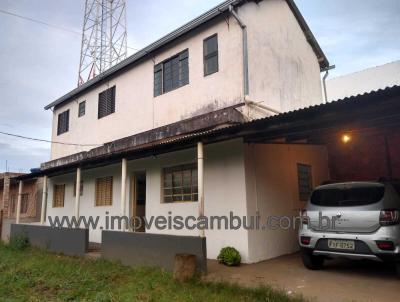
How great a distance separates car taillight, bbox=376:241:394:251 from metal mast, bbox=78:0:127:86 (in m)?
15.9

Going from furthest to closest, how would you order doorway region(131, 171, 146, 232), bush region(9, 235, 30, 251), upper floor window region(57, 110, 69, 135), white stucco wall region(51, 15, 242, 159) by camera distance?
upper floor window region(57, 110, 69, 135) < bush region(9, 235, 30, 251) < doorway region(131, 171, 146, 232) < white stucco wall region(51, 15, 242, 159)

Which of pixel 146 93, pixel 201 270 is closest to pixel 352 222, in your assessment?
pixel 201 270

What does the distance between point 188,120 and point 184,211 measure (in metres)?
2.63

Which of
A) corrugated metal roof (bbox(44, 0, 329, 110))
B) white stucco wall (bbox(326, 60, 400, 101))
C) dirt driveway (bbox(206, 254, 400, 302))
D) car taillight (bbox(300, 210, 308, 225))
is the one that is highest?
white stucco wall (bbox(326, 60, 400, 101))

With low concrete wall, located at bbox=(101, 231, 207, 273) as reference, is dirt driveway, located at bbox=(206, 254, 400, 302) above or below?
below

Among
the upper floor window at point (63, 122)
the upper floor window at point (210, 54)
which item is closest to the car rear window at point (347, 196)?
the upper floor window at point (210, 54)

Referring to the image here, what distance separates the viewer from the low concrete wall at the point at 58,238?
9.59 m

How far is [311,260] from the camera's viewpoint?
659 centimetres

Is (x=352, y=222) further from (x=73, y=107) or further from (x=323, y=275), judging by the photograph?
(x=73, y=107)

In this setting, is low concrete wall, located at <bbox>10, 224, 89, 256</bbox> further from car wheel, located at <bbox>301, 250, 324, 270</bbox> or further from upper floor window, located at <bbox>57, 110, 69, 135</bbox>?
car wheel, located at <bbox>301, 250, 324, 270</bbox>

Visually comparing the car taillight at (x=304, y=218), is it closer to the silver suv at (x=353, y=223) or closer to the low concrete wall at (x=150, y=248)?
the silver suv at (x=353, y=223)

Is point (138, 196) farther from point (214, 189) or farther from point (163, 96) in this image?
point (214, 189)

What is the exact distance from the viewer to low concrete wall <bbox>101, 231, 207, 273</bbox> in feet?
21.3

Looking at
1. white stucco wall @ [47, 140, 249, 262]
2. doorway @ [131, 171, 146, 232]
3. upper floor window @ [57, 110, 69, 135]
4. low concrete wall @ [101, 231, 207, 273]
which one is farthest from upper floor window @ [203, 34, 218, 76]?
upper floor window @ [57, 110, 69, 135]
